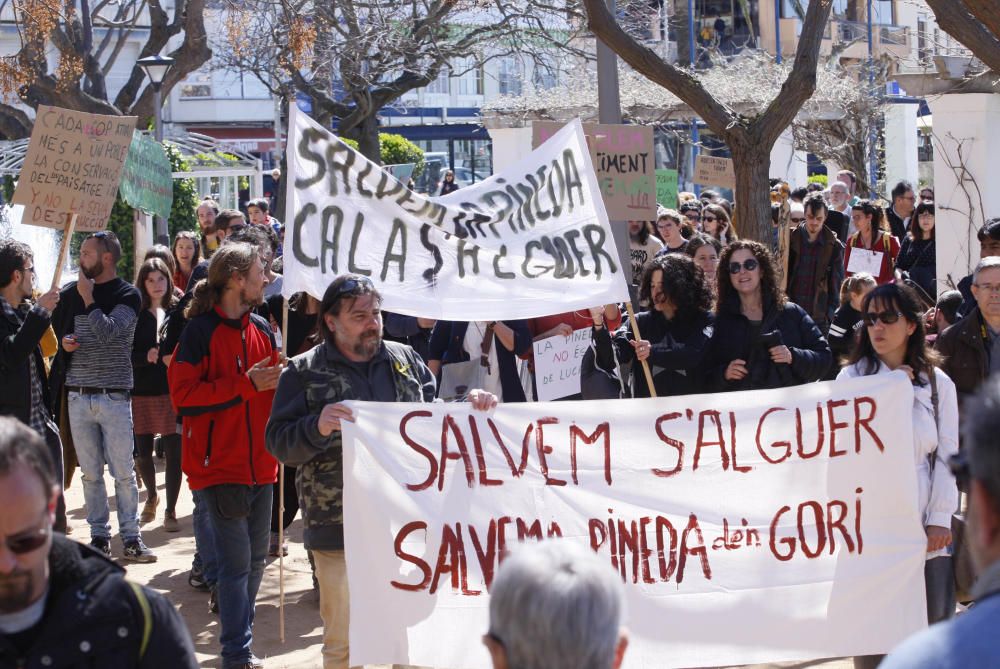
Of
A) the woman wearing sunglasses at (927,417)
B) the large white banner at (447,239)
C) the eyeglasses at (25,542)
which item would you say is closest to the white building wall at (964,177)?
the large white banner at (447,239)

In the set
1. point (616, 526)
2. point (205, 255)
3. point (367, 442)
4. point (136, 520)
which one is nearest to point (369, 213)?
point (367, 442)

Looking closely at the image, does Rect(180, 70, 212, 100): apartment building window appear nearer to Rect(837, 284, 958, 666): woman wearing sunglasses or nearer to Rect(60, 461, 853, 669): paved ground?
Rect(60, 461, 853, 669): paved ground

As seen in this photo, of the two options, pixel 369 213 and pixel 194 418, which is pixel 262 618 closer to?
pixel 194 418

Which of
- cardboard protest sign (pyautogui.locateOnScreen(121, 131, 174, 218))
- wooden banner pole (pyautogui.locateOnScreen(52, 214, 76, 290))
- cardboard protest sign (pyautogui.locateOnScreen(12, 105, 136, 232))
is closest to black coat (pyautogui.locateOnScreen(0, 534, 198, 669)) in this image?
wooden banner pole (pyautogui.locateOnScreen(52, 214, 76, 290))

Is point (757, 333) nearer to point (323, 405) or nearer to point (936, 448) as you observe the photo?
point (936, 448)

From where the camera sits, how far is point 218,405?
5664 mm

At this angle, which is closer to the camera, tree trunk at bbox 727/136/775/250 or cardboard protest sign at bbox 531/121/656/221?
cardboard protest sign at bbox 531/121/656/221

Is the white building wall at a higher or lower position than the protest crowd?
higher

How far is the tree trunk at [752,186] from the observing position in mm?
10492

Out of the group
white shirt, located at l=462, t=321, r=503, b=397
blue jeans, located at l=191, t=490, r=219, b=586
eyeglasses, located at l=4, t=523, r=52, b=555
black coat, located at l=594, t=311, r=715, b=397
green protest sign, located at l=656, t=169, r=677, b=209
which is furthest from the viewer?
green protest sign, located at l=656, t=169, r=677, b=209

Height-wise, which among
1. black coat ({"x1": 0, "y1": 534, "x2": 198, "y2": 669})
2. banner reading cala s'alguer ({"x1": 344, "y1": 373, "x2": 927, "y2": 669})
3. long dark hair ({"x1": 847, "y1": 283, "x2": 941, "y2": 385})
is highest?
long dark hair ({"x1": 847, "y1": 283, "x2": 941, "y2": 385})

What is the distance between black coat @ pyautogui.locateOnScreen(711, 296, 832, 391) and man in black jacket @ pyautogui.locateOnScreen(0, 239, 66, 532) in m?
3.09

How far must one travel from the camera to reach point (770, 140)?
10.5 m

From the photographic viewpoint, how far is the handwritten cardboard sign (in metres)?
14.2
